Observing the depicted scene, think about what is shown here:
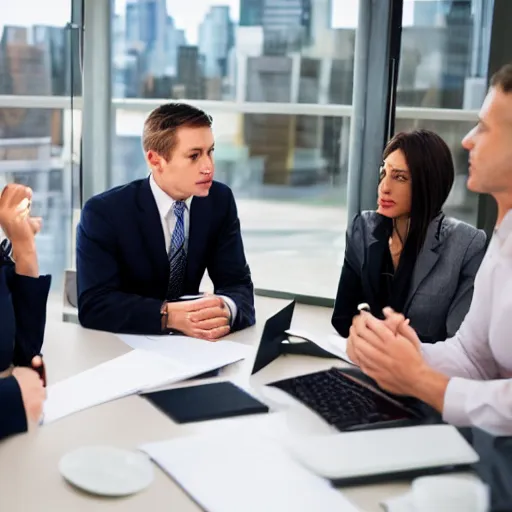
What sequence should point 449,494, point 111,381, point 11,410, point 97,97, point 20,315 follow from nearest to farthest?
point 449,494 < point 11,410 < point 111,381 < point 20,315 < point 97,97

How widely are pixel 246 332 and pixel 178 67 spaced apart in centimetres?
212

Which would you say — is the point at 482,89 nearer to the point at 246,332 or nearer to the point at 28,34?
the point at 246,332

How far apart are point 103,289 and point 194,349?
409 millimetres

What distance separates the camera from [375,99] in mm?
2885

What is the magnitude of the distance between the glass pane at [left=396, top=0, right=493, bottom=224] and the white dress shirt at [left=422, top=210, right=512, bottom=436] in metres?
1.22

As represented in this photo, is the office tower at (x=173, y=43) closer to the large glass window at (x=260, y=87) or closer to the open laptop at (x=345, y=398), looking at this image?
the large glass window at (x=260, y=87)

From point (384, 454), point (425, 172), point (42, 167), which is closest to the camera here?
point (384, 454)

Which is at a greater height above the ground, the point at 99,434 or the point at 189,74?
the point at 189,74

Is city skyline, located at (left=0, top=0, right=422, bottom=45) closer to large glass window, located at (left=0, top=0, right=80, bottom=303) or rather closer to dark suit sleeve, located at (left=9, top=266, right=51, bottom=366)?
large glass window, located at (left=0, top=0, right=80, bottom=303)

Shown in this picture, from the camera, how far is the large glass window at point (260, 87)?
3.34 metres

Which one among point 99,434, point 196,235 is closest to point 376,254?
point 196,235

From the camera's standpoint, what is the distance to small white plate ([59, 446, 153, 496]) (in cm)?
117

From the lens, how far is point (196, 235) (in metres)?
2.34

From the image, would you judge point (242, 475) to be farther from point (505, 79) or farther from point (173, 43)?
point (173, 43)
